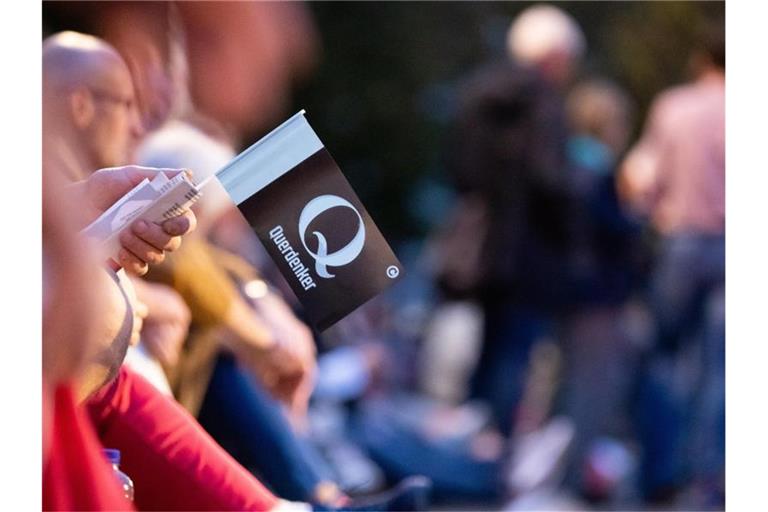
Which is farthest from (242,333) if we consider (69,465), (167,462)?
(69,465)

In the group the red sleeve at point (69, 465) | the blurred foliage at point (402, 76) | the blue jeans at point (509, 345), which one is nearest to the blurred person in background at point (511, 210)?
the blue jeans at point (509, 345)

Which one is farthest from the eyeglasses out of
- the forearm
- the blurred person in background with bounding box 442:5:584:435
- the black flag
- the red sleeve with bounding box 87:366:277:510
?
the blurred person in background with bounding box 442:5:584:435

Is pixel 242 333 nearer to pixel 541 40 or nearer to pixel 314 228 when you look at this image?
pixel 314 228

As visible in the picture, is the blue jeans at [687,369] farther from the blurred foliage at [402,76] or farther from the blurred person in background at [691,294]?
the blurred foliage at [402,76]

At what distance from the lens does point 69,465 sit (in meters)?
2.22

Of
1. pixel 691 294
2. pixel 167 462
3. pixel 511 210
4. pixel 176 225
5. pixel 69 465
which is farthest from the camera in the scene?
pixel 511 210

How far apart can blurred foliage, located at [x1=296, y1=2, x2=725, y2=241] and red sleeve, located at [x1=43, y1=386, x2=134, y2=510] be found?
10.7 m

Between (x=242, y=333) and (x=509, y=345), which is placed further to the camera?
(x=509, y=345)

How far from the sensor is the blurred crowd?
4324mm

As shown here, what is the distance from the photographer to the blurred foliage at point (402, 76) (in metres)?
13.5

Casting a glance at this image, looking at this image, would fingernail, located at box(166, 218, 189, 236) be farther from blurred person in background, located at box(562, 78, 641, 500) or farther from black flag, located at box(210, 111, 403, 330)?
blurred person in background, located at box(562, 78, 641, 500)

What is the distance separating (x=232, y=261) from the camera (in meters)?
4.70

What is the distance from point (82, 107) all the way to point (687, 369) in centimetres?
368
